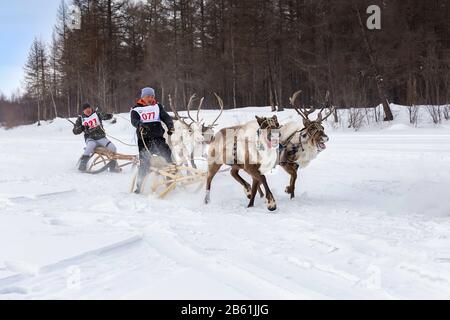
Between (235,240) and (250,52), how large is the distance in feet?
71.0

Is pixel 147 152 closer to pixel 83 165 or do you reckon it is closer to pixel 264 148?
pixel 264 148

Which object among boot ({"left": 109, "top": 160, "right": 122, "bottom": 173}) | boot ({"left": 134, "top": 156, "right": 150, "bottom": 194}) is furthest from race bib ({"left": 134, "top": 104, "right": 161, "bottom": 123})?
boot ({"left": 109, "top": 160, "right": 122, "bottom": 173})

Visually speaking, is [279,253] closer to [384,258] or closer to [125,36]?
[384,258]

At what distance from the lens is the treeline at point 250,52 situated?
65.6 ft

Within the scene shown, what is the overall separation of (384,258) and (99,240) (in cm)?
249

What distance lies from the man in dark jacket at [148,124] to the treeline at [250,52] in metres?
11.6

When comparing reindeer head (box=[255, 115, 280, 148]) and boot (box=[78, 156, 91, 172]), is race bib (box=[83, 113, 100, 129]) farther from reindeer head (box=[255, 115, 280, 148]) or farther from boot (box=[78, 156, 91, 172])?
reindeer head (box=[255, 115, 280, 148])

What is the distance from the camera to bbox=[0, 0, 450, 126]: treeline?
20.0m

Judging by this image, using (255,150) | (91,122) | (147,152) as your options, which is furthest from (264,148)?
(91,122)

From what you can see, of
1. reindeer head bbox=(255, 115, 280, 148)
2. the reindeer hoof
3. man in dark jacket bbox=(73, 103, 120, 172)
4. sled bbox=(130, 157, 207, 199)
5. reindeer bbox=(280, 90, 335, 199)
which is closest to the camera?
the reindeer hoof

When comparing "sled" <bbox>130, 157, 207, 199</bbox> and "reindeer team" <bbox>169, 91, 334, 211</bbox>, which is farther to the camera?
"sled" <bbox>130, 157, 207, 199</bbox>

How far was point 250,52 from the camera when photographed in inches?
971

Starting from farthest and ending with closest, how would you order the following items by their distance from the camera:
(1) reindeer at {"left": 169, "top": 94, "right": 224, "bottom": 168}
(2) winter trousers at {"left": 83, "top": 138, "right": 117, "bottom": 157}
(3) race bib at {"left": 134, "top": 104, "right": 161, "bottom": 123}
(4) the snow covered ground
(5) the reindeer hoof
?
(2) winter trousers at {"left": 83, "top": 138, "right": 117, "bottom": 157} < (1) reindeer at {"left": 169, "top": 94, "right": 224, "bottom": 168} < (3) race bib at {"left": 134, "top": 104, "right": 161, "bottom": 123} < (5) the reindeer hoof < (4) the snow covered ground

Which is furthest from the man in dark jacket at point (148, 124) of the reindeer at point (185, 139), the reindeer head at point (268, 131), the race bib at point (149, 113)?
the reindeer head at point (268, 131)
